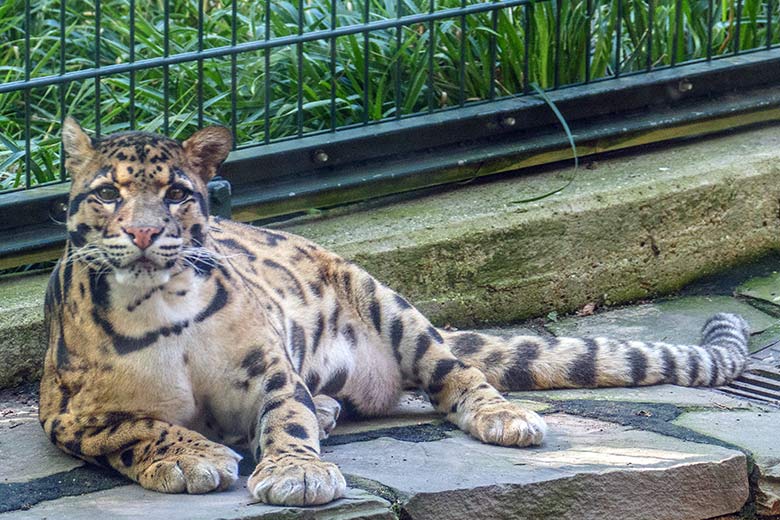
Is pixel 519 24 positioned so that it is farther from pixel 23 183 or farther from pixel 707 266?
pixel 23 183

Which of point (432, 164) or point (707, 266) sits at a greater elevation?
point (432, 164)

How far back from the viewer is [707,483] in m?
4.21

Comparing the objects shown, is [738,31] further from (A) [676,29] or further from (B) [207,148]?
(B) [207,148]

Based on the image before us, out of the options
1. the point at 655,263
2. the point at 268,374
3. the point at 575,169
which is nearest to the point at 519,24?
the point at 575,169

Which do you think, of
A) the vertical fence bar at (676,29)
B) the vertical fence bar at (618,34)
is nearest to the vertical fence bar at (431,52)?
the vertical fence bar at (618,34)

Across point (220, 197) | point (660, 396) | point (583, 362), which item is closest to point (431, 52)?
point (220, 197)

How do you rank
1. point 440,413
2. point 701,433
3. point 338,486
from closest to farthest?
1. point 338,486
2. point 701,433
3. point 440,413

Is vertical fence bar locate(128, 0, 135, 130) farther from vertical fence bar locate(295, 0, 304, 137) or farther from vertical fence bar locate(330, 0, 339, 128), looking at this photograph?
vertical fence bar locate(330, 0, 339, 128)

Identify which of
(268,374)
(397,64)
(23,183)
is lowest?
(268,374)

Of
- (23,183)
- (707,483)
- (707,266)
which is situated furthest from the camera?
(707,266)

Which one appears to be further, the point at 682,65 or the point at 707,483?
the point at 682,65

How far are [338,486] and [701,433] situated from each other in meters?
1.43

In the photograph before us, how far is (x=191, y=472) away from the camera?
3832 mm

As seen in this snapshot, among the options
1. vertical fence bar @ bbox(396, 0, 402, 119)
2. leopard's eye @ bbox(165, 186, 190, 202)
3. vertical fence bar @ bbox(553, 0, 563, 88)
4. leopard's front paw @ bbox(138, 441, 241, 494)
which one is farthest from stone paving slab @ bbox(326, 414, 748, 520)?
vertical fence bar @ bbox(553, 0, 563, 88)
